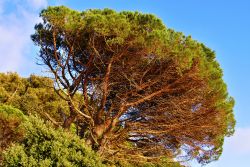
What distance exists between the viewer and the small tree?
13406mm

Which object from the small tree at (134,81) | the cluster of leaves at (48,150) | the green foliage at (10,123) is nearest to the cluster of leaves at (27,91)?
the green foliage at (10,123)

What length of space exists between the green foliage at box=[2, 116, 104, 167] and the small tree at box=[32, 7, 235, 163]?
203 centimetres

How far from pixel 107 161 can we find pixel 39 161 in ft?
11.4

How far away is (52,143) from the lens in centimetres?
1194

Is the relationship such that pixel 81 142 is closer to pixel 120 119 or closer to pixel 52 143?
pixel 52 143

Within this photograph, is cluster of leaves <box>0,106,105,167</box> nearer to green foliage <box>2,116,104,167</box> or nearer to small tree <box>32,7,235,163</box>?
green foliage <box>2,116,104,167</box>

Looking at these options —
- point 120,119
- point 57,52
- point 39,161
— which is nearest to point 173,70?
point 120,119

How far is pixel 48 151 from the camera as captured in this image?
39.2 ft

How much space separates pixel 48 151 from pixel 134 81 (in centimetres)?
400

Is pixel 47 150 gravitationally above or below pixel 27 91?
below

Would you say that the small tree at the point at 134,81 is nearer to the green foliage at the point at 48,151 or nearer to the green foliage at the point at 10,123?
the green foliage at the point at 48,151

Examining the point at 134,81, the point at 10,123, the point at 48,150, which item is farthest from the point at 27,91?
the point at 48,150

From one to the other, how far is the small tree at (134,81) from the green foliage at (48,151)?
203 cm

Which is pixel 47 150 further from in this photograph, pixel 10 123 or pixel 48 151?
pixel 10 123
